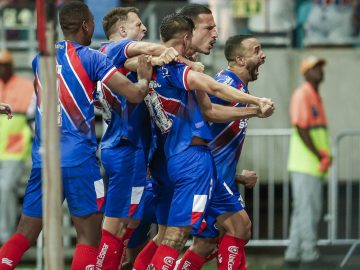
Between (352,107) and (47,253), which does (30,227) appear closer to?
(47,253)

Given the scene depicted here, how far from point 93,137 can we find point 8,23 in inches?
307

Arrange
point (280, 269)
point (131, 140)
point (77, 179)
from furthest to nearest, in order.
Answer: point (280, 269) < point (131, 140) < point (77, 179)

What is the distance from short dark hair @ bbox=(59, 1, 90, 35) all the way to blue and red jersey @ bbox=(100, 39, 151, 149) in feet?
1.44

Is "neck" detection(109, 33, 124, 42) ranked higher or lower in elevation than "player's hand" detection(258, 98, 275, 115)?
higher

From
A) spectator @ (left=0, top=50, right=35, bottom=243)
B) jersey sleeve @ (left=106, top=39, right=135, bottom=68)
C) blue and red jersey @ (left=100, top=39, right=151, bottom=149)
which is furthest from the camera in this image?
spectator @ (left=0, top=50, right=35, bottom=243)

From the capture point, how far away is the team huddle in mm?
10352

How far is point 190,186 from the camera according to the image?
10469 mm

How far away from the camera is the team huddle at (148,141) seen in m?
10.4

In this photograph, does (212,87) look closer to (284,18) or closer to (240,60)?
(240,60)

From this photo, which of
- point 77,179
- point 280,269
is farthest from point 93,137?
point 280,269

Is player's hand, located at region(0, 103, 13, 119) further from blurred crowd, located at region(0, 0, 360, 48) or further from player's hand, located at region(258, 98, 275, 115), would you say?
blurred crowd, located at region(0, 0, 360, 48)

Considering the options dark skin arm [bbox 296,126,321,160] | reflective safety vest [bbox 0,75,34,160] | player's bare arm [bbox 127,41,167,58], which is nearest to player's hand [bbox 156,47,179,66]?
player's bare arm [bbox 127,41,167,58]

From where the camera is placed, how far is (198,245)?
11.6m

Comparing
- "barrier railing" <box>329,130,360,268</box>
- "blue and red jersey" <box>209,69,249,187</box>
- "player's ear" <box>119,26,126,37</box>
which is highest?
"player's ear" <box>119,26,126,37</box>
